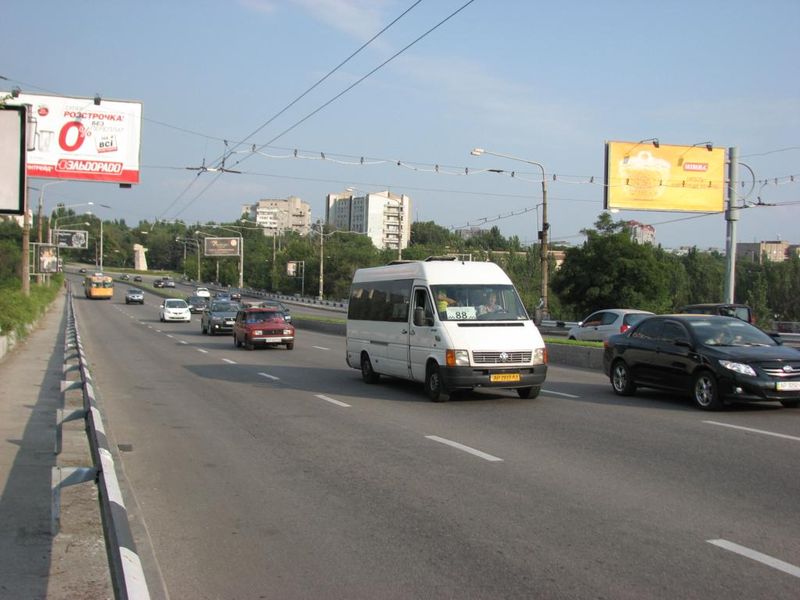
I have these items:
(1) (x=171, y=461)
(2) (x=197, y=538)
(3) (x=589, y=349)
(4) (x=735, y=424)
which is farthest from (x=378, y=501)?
(3) (x=589, y=349)

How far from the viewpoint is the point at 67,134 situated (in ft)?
98.3

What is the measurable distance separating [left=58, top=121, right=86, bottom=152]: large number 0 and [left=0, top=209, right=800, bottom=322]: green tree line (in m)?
15.5

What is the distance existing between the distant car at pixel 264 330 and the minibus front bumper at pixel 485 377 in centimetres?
1631

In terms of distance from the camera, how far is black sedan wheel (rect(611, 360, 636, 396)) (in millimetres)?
15173

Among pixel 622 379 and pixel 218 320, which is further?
pixel 218 320

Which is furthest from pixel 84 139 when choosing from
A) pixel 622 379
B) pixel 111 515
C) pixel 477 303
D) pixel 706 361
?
pixel 111 515

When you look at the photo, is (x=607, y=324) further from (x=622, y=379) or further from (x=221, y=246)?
(x=221, y=246)

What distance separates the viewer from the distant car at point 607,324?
87.1 feet

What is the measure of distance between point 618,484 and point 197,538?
4030 millimetres

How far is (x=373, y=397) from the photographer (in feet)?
50.5

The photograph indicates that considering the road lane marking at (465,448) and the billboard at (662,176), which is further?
the billboard at (662,176)

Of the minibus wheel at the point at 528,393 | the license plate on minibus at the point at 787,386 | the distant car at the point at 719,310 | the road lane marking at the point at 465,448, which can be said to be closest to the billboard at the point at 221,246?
the distant car at the point at 719,310

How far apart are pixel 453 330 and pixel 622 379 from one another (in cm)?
363

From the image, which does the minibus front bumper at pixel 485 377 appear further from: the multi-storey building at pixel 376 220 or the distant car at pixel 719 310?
the multi-storey building at pixel 376 220
